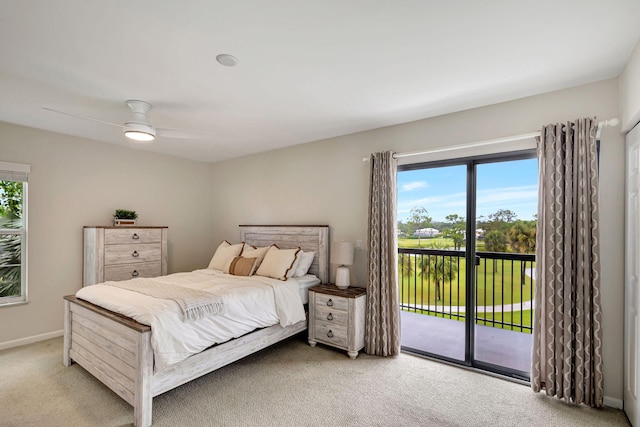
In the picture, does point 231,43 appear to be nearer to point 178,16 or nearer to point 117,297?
point 178,16

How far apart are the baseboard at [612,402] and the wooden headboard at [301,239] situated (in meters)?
2.75

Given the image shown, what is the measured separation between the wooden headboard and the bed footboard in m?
2.22

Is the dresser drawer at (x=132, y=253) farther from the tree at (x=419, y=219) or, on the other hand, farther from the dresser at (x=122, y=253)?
the tree at (x=419, y=219)

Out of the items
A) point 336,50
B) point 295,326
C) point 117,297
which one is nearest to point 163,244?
point 117,297

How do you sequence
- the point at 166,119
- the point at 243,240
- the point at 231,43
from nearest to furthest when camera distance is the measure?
the point at 231,43 < the point at 166,119 < the point at 243,240

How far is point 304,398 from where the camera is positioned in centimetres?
255

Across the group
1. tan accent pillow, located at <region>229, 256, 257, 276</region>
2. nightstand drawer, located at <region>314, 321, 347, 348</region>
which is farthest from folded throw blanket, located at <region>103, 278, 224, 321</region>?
nightstand drawer, located at <region>314, 321, 347, 348</region>

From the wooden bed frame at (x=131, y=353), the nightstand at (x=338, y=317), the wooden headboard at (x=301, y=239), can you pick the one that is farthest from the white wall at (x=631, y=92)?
the wooden bed frame at (x=131, y=353)

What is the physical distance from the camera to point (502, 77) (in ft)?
8.00

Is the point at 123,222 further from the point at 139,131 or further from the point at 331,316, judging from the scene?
the point at 331,316

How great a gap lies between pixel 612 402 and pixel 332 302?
7.99ft

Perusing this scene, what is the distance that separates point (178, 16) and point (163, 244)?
3563 millimetres

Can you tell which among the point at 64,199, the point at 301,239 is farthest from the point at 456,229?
the point at 64,199

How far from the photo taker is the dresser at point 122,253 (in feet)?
12.8
